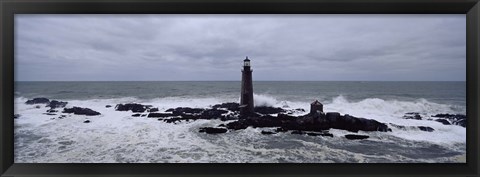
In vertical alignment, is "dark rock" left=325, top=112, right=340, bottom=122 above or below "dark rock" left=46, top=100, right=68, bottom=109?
below

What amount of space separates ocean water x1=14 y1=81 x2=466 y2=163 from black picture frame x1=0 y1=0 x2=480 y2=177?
0.05 meters

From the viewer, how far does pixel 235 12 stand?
1086 millimetres

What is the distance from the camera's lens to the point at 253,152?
1.88m

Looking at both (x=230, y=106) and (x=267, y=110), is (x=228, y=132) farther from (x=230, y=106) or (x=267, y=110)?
(x=267, y=110)

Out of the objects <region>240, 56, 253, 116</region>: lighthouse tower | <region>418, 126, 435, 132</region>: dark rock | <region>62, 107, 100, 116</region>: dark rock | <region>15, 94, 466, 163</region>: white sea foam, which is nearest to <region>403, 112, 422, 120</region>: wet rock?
<region>15, 94, 466, 163</region>: white sea foam

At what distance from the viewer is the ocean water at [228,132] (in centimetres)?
163

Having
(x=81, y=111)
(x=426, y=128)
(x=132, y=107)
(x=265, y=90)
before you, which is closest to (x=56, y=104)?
(x=81, y=111)

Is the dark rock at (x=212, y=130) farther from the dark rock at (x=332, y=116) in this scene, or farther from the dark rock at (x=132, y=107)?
the dark rock at (x=332, y=116)

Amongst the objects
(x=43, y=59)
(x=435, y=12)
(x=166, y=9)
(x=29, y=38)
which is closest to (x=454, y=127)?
(x=435, y=12)

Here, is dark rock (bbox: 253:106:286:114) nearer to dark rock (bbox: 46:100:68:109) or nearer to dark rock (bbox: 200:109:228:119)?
dark rock (bbox: 200:109:228:119)

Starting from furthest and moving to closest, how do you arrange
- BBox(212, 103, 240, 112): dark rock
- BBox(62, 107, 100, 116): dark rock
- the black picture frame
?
1. BBox(212, 103, 240, 112): dark rock
2. BBox(62, 107, 100, 116): dark rock
3. the black picture frame

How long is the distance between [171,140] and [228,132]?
2.06 feet

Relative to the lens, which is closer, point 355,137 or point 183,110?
point 355,137

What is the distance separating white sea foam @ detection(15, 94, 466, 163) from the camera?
1.65 m
